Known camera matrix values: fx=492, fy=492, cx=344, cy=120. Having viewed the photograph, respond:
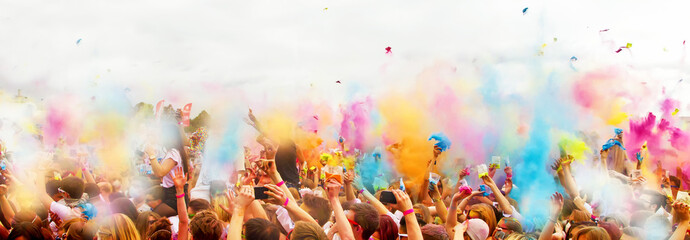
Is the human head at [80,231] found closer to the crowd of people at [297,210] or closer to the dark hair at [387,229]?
the crowd of people at [297,210]

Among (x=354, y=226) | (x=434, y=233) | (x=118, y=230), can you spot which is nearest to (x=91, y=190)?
(x=118, y=230)

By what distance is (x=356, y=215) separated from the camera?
378 cm

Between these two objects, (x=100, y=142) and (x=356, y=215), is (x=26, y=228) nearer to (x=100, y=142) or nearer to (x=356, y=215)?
(x=356, y=215)

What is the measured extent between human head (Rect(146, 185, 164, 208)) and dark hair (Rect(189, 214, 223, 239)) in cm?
212

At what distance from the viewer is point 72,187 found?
5422 mm

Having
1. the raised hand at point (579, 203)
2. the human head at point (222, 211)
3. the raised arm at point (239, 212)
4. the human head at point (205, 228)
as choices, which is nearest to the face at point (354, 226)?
Answer: the raised arm at point (239, 212)

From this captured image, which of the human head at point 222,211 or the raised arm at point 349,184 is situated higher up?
the raised arm at point 349,184

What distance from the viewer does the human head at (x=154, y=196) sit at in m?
5.54

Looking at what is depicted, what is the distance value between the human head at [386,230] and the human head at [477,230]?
2.40 ft

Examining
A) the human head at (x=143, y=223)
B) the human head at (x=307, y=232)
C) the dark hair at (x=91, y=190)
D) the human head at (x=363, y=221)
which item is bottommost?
the dark hair at (x=91, y=190)

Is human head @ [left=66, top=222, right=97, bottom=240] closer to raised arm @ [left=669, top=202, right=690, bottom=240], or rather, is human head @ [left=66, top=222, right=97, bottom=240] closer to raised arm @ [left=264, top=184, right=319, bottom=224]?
raised arm @ [left=264, top=184, right=319, bottom=224]

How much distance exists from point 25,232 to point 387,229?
3.22m

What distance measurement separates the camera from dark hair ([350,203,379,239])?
3740mm

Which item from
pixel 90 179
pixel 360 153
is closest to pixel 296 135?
pixel 360 153
